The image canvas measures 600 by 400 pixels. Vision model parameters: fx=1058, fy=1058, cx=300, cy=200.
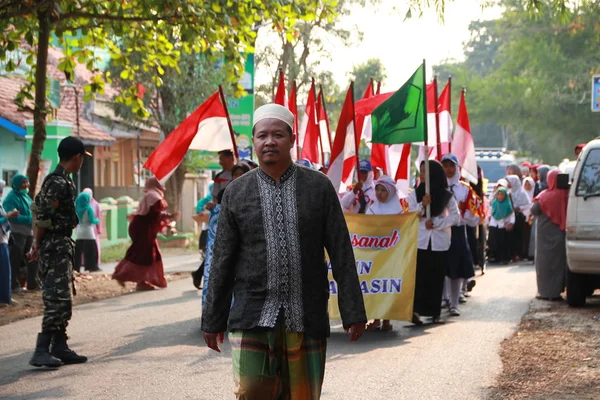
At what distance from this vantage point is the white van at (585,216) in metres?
12.6

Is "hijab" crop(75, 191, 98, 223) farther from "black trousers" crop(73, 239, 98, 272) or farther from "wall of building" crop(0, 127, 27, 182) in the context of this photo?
"wall of building" crop(0, 127, 27, 182)

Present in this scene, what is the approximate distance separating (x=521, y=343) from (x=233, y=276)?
19.4 ft

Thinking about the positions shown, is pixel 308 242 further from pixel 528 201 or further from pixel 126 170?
pixel 126 170

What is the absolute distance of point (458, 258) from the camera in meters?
12.6

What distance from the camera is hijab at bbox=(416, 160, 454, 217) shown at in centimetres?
1142

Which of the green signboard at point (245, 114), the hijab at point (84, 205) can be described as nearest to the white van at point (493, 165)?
the green signboard at point (245, 114)

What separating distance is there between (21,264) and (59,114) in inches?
587

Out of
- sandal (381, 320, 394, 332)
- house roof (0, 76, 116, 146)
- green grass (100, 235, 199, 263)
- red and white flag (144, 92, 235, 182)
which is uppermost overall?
house roof (0, 76, 116, 146)

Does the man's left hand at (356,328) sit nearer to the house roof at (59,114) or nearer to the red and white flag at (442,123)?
the red and white flag at (442,123)

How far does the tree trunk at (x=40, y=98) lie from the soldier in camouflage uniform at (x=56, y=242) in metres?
6.56

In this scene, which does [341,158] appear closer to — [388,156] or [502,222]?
[388,156]

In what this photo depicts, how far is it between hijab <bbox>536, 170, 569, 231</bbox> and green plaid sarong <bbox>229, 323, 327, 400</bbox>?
976 cm

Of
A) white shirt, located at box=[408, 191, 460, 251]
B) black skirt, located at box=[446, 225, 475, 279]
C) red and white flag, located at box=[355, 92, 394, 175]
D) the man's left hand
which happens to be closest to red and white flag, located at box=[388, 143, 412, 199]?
red and white flag, located at box=[355, 92, 394, 175]

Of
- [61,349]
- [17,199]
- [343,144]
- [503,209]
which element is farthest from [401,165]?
[503,209]
